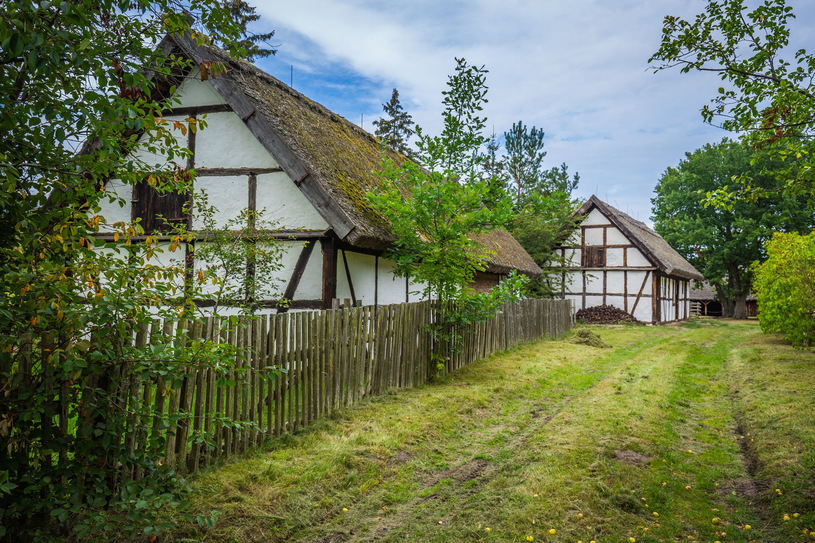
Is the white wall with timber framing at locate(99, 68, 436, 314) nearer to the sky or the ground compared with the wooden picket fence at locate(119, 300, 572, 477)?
nearer to the sky

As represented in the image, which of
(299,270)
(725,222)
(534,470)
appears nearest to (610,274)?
(725,222)

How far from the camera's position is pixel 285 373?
4.82m

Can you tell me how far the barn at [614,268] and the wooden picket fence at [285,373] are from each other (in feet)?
55.9

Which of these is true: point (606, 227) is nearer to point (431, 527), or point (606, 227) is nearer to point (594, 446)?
point (594, 446)

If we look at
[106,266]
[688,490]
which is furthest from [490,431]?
[106,266]

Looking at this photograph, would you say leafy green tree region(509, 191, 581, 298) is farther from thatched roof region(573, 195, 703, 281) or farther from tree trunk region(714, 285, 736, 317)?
tree trunk region(714, 285, 736, 317)

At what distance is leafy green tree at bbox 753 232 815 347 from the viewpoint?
11.6 m

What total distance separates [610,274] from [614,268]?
14.8 inches

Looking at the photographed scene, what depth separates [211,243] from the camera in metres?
7.57

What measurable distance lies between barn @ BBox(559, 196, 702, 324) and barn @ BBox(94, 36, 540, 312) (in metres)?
17.5

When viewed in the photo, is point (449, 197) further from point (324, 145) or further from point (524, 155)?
point (524, 155)

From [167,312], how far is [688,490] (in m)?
4.39

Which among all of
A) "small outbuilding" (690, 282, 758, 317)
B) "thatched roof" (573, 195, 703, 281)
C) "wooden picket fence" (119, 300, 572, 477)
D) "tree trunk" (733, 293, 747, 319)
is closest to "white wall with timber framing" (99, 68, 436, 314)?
"wooden picket fence" (119, 300, 572, 477)

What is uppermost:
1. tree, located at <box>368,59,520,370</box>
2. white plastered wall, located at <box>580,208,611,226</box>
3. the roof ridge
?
the roof ridge
